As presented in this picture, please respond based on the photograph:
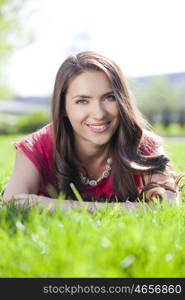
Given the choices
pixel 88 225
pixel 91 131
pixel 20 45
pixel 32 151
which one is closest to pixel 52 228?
pixel 88 225

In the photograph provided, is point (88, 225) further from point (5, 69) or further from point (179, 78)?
point (179, 78)

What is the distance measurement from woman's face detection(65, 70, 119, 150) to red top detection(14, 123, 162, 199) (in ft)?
1.10

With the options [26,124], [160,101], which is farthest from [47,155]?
[160,101]

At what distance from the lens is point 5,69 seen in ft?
88.0

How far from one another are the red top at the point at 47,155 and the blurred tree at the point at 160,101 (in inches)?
1377

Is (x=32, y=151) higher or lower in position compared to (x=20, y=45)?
lower

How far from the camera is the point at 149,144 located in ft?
11.3

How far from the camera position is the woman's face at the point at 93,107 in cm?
302

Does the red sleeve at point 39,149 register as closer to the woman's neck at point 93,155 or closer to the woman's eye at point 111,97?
the woman's neck at point 93,155

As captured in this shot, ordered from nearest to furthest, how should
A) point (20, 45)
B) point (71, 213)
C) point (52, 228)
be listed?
1. point (52, 228)
2. point (71, 213)
3. point (20, 45)

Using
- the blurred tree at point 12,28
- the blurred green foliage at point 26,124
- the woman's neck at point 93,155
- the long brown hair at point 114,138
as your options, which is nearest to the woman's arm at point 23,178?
the long brown hair at point 114,138

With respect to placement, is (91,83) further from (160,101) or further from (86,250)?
(160,101)

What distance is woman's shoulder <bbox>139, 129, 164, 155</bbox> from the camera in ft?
11.1

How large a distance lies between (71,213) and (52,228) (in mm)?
299
